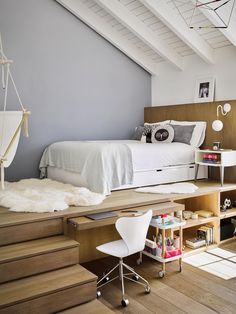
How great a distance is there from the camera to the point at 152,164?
4.17 metres

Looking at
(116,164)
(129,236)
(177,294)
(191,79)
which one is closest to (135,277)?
(177,294)

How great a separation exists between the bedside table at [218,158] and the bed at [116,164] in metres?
0.18

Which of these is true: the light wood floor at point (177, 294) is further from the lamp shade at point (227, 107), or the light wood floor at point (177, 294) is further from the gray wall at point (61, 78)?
the gray wall at point (61, 78)

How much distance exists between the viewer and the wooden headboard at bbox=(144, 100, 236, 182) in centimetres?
448

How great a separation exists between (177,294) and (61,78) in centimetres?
337

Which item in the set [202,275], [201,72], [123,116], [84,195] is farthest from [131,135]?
[202,275]

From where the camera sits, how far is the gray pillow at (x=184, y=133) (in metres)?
4.76

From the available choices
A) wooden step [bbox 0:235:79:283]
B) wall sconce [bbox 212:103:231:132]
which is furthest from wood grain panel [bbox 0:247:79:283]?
wall sconce [bbox 212:103:231:132]

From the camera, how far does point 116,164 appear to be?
3836 mm

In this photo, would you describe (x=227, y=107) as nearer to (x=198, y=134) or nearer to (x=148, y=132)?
(x=198, y=134)

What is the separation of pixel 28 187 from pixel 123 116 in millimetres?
2209

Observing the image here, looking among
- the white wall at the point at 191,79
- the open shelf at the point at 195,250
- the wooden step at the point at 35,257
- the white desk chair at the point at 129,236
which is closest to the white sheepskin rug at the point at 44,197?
the wooden step at the point at 35,257

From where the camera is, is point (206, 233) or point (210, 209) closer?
point (206, 233)

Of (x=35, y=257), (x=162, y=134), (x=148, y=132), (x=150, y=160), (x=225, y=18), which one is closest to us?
(x=35, y=257)
